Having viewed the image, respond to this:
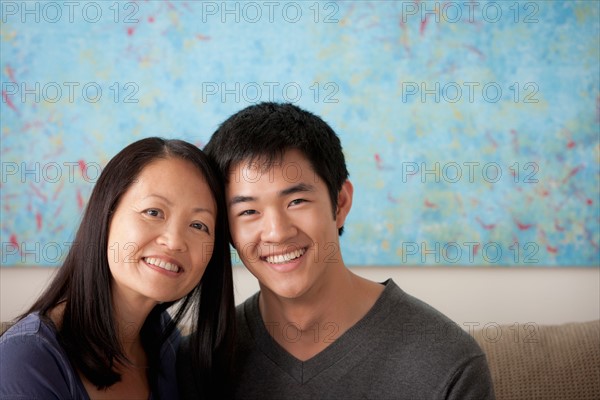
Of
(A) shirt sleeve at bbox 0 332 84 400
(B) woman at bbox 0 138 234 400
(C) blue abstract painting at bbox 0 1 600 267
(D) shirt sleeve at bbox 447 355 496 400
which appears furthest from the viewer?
(C) blue abstract painting at bbox 0 1 600 267

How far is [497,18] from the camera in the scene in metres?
2.67

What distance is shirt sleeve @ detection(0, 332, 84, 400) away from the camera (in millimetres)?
1249

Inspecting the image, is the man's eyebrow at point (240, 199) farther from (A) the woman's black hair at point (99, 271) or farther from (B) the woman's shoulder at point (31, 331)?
(B) the woman's shoulder at point (31, 331)

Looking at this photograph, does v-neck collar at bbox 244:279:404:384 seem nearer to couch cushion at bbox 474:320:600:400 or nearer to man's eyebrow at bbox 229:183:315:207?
man's eyebrow at bbox 229:183:315:207

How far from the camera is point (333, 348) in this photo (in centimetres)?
164

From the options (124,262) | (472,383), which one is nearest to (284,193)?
(124,262)

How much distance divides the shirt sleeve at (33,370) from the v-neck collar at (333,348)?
514mm

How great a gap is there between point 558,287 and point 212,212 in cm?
178

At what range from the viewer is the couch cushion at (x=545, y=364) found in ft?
6.58

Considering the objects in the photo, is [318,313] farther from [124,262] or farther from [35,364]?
[35,364]

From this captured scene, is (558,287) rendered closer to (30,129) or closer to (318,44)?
(318,44)

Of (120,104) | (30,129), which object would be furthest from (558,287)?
(30,129)

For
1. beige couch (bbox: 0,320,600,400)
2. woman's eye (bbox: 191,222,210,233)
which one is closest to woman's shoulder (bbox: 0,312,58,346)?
woman's eye (bbox: 191,222,210,233)

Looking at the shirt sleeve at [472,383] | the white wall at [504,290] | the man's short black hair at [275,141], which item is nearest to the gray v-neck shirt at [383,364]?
the shirt sleeve at [472,383]
